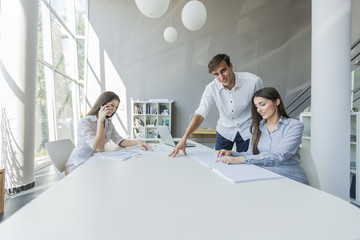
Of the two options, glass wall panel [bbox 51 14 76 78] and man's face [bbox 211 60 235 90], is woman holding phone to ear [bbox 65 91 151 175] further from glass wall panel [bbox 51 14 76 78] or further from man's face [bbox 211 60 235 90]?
glass wall panel [bbox 51 14 76 78]

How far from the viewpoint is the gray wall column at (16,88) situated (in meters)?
2.49

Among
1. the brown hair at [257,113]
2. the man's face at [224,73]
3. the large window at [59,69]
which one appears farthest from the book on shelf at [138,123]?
the brown hair at [257,113]

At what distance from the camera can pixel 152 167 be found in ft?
3.44

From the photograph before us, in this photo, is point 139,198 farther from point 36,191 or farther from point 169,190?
point 36,191

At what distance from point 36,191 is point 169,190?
2.73m

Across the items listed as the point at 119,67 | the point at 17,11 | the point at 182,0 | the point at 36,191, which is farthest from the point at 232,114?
the point at 182,0

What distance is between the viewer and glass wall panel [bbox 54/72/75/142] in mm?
4227

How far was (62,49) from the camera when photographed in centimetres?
453

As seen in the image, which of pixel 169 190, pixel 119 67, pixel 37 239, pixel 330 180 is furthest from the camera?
pixel 119 67

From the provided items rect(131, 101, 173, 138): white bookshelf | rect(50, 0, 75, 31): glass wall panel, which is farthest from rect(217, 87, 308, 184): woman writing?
rect(50, 0, 75, 31): glass wall panel

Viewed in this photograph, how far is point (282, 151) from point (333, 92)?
1.06 meters

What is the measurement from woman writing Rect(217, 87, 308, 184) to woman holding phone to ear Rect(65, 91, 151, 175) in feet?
2.65

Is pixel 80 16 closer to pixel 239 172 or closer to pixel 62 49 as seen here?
pixel 62 49

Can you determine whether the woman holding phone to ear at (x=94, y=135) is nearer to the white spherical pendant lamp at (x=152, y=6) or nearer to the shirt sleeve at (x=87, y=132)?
the shirt sleeve at (x=87, y=132)
